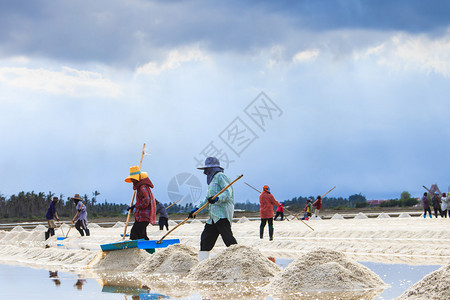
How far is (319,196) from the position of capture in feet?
98.6

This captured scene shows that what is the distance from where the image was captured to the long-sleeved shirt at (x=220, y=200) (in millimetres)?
10227

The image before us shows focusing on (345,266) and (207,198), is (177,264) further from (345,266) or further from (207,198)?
(345,266)

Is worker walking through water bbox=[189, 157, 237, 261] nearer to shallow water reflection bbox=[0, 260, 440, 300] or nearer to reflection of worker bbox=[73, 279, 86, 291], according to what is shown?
shallow water reflection bbox=[0, 260, 440, 300]

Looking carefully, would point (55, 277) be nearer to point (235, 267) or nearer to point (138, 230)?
point (138, 230)

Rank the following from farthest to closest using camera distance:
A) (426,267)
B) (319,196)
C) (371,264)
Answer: (319,196) < (371,264) < (426,267)

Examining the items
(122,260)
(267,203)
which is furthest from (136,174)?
(267,203)

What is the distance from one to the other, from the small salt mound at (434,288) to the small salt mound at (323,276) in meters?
1.62

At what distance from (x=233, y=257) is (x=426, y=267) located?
315cm

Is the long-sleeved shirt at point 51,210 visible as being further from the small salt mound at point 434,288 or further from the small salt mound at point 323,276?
the small salt mound at point 434,288

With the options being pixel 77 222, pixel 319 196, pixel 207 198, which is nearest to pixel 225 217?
pixel 207 198

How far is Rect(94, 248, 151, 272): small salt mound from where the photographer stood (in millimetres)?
12070

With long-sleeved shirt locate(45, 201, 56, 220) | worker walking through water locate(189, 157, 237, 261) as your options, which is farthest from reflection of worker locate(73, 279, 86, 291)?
long-sleeved shirt locate(45, 201, 56, 220)

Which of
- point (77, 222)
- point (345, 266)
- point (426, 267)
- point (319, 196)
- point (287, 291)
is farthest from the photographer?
point (319, 196)

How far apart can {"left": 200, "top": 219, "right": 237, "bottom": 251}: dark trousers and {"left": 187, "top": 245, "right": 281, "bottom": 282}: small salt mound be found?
42 cm
